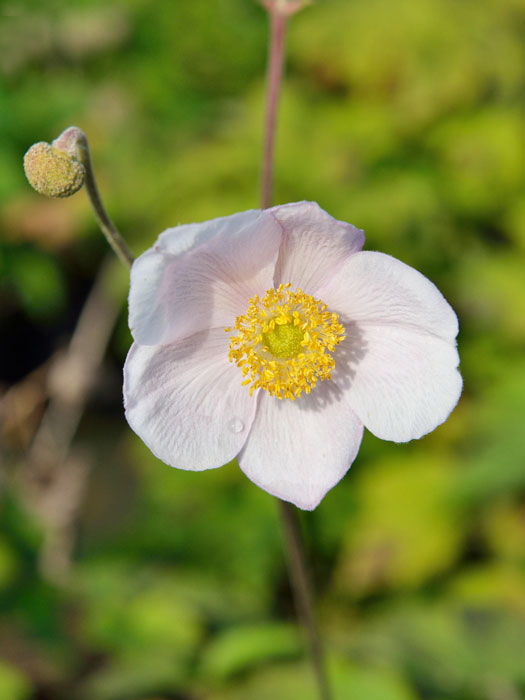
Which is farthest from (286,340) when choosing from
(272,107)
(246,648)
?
(246,648)

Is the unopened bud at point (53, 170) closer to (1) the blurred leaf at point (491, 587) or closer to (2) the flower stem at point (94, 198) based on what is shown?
(2) the flower stem at point (94, 198)

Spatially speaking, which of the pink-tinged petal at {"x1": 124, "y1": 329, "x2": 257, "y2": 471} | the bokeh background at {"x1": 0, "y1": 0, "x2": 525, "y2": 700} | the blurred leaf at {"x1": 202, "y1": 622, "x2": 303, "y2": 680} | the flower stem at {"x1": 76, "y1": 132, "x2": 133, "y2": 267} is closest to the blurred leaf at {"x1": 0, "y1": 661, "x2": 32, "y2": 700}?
the bokeh background at {"x1": 0, "y1": 0, "x2": 525, "y2": 700}

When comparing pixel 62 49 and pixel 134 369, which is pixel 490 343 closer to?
pixel 134 369

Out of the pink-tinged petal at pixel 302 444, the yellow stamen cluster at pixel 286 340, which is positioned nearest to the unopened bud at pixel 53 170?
the yellow stamen cluster at pixel 286 340

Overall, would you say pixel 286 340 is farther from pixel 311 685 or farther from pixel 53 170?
pixel 311 685

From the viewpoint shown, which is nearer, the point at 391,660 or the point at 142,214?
the point at 391,660

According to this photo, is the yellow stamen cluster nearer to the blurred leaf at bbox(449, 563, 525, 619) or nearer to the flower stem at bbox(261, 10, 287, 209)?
the flower stem at bbox(261, 10, 287, 209)

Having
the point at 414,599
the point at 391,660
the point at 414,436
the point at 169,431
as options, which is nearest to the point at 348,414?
the point at 414,436
